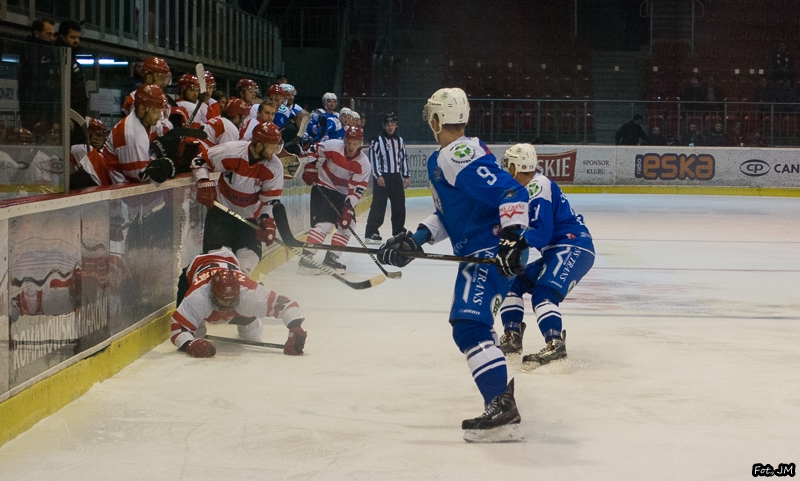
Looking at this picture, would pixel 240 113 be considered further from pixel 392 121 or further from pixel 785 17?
pixel 785 17

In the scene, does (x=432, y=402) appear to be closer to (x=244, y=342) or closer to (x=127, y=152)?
(x=244, y=342)

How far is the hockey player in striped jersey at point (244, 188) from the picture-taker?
5.91 meters

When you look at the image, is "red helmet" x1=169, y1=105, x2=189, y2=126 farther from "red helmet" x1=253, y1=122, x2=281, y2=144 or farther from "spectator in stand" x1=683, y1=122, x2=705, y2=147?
"spectator in stand" x1=683, y1=122, x2=705, y2=147

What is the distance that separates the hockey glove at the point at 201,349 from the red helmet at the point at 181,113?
225 cm

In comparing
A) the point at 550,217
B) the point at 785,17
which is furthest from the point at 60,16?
the point at 785,17

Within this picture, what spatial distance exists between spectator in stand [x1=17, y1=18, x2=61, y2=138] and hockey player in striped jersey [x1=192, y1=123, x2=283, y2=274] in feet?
4.90

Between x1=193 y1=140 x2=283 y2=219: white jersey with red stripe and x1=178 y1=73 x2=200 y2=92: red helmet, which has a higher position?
x1=178 y1=73 x2=200 y2=92: red helmet

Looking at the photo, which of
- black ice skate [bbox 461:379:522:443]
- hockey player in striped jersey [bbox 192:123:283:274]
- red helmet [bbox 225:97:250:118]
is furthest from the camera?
red helmet [bbox 225:97:250:118]

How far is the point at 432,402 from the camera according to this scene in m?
4.33

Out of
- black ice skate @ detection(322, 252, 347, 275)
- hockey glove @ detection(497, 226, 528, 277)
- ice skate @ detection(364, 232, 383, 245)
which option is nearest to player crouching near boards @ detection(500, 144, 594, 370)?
hockey glove @ detection(497, 226, 528, 277)

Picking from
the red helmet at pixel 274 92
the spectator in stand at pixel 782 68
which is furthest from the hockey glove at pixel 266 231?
the spectator in stand at pixel 782 68

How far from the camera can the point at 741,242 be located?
35.1 feet

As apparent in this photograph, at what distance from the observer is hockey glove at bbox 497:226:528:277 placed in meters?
3.55

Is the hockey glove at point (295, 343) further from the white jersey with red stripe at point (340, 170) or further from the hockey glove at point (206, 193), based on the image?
the white jersey with red stripe at point (340, 170)
